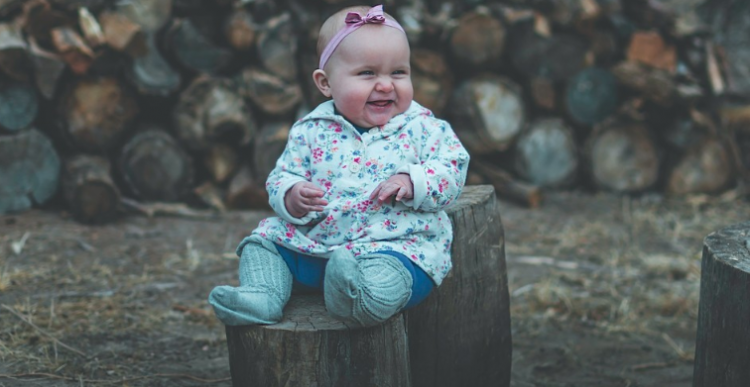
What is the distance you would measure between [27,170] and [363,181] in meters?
3.46

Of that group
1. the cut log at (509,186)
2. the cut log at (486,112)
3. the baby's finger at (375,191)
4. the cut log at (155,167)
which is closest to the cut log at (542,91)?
the cut log at (486,112)

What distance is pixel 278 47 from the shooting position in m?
5.77

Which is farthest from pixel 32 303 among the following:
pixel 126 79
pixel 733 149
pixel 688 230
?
pixel 733 149

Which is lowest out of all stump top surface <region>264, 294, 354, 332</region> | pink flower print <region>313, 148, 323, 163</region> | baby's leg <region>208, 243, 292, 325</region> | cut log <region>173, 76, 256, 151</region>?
stump top surface <region>264, 294, 354, 332</region>

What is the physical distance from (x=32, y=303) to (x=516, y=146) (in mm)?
3883

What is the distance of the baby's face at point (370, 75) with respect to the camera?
273cm

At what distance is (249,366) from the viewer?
252 cm

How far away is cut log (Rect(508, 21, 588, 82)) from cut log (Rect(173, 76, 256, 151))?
211 centimetres

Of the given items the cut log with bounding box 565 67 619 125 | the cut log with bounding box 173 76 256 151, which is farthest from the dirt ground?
the cut log with bounding box 565 67 619 125

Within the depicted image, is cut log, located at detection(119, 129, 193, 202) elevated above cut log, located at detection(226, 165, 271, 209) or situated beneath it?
elevated above

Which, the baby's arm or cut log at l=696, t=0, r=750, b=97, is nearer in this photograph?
the baby's arm

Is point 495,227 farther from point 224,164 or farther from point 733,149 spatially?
point 733,149

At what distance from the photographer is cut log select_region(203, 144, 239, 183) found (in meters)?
5.98

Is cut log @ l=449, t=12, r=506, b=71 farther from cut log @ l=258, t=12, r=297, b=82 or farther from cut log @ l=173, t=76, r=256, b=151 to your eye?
cut log @ l=173, t=76, r=256, b=151
